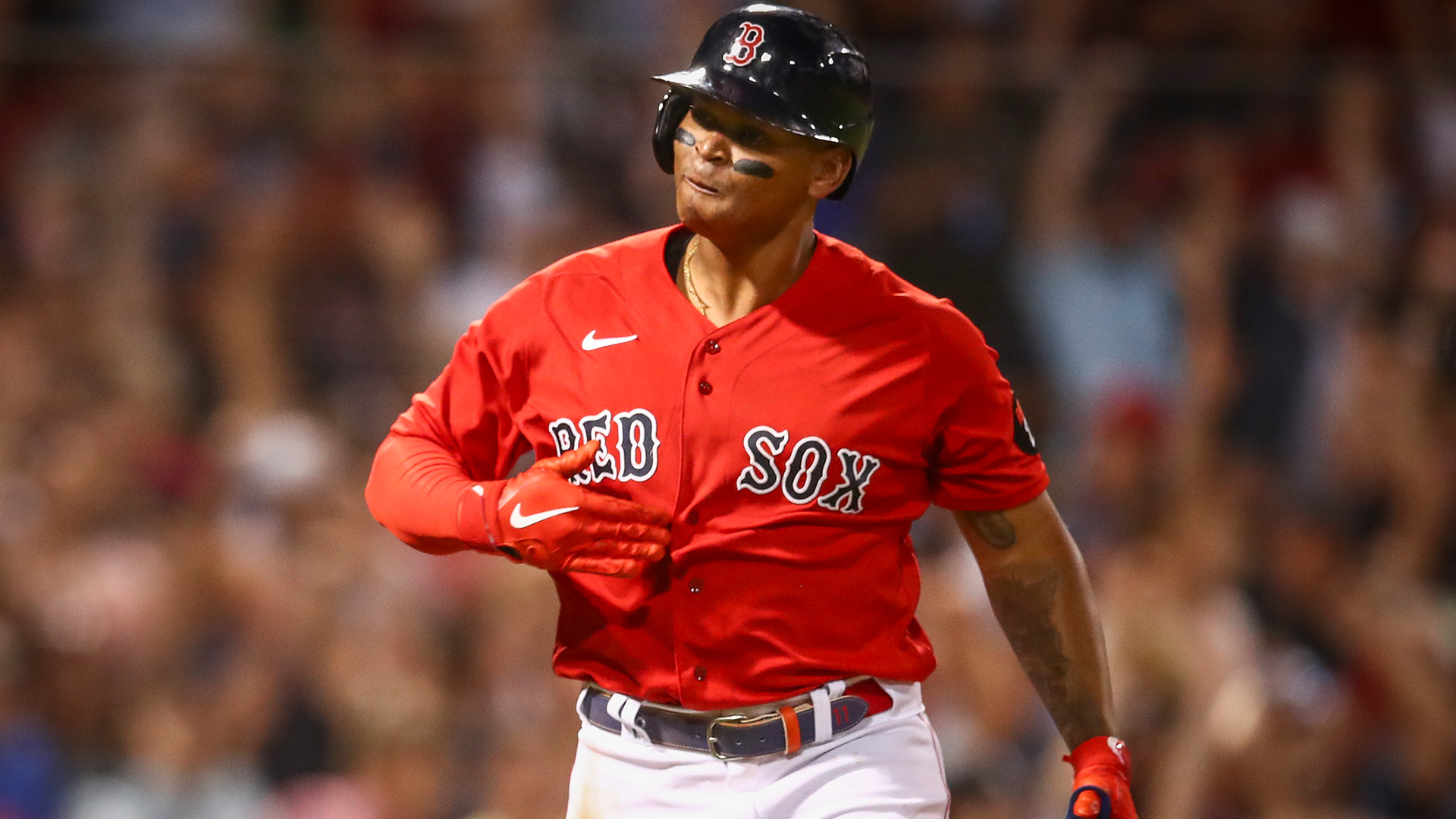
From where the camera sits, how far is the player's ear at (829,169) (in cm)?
264

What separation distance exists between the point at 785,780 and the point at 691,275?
2.60 feet

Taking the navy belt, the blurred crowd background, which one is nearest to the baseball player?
the navy belt

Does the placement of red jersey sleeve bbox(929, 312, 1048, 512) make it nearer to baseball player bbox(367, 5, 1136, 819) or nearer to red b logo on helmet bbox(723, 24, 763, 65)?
baseball player bbox(367, 5, 1136, 819)

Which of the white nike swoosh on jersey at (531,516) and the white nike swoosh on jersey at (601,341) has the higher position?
the white nike swoosh on jersey at (601,341)

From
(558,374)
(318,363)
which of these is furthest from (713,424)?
(318,363)

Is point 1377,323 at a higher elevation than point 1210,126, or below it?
below

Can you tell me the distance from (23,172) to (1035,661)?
4223mm

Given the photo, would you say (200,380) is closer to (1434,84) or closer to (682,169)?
(682,169)

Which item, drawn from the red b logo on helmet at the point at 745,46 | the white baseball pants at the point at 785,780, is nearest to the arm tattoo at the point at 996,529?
the white baseball pants at the point at 785,780

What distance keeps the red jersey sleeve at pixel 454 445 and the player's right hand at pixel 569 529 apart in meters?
0.08

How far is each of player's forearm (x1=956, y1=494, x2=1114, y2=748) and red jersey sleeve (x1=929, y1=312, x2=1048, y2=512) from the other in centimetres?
6

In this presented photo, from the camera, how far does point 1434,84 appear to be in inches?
221

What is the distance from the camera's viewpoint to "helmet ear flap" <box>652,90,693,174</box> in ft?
8.69

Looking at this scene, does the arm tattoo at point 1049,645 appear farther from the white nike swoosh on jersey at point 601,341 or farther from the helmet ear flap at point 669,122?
the helmet ear flap at point 669,122
